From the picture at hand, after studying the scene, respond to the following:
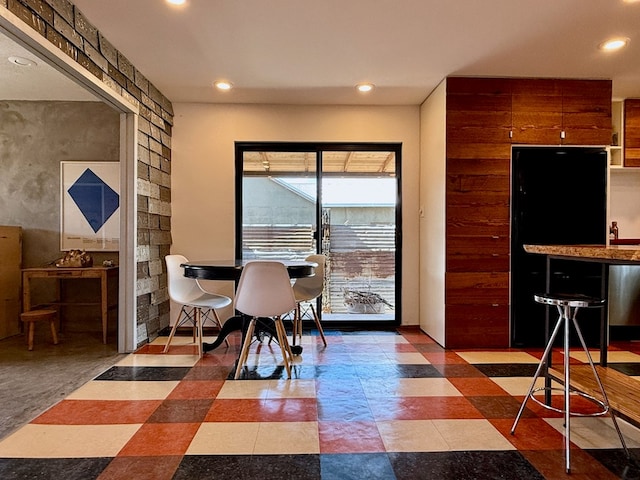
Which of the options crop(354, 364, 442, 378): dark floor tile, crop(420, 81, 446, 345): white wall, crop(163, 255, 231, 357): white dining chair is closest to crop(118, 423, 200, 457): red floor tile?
crop(163, 255, 231, 357): white dining chair

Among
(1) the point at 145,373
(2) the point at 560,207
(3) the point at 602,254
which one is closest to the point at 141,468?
(1) the point at 145,373

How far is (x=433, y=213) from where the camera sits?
4.14 meters

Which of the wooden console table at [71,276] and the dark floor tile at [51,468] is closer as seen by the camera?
the dark floor tile at [51,468]

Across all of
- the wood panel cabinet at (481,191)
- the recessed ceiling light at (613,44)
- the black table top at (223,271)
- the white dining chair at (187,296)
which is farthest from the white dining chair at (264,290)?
the recessed ceiling light at (613,44)

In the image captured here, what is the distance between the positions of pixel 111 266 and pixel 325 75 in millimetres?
2903

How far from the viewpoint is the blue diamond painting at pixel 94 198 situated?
4.43m

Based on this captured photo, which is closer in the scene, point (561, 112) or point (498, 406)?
point (498, 406)

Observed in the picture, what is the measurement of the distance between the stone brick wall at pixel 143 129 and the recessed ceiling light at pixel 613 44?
3826 mm

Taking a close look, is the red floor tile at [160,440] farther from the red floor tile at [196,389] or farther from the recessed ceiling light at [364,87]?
the recessed ceiling light at [364,87]

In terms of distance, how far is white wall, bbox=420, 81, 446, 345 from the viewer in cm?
387

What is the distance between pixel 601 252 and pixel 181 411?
2.34 meters

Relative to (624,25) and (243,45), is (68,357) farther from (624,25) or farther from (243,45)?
(624,25)

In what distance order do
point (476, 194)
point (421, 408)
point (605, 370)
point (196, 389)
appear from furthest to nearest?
point (476, 194) < point (196, 389) < point (421, 408) < point (605, 370)

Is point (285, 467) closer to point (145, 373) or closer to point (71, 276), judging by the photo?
point (145, 373)
